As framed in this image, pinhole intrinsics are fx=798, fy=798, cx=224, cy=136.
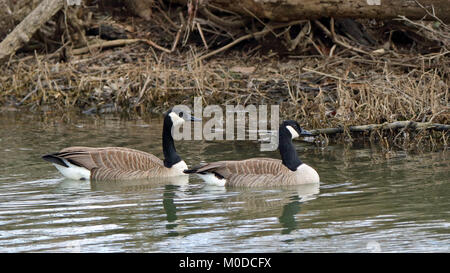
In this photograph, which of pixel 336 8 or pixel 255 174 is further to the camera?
pixel 336 8

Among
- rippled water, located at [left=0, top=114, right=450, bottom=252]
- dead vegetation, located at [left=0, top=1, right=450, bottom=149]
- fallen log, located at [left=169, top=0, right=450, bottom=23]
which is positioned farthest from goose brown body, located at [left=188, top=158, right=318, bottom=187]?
fallen log, located at [left=169, top=0, right=450, bottom=23]

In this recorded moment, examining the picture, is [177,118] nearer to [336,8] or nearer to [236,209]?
[236,209]

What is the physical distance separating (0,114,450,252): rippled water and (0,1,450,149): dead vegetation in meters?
2.34

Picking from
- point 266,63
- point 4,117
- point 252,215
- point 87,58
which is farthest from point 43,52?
point 252,215

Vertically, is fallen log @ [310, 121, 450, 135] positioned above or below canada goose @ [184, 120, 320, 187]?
above

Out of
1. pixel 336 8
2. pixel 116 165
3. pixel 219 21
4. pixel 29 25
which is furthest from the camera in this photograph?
pixel 219 21

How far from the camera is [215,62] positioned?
1738 cm

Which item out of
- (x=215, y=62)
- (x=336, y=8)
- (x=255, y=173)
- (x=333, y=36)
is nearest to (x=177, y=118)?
(x=255, y=173)

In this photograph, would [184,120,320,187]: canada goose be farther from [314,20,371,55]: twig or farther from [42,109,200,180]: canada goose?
[314,20,371,55]: twig

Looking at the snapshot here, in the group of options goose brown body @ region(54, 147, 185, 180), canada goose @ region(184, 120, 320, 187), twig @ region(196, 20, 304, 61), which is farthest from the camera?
twig @ region(196, 20, 304, 61)

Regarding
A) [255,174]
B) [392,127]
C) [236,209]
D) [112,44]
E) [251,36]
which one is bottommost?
[236,209]

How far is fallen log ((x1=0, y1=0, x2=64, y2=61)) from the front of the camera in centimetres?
1645

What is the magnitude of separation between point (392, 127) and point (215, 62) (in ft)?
19.7

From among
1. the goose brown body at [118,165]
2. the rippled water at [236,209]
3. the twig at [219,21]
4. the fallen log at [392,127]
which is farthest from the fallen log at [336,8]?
the goose brown body at [118,165]
